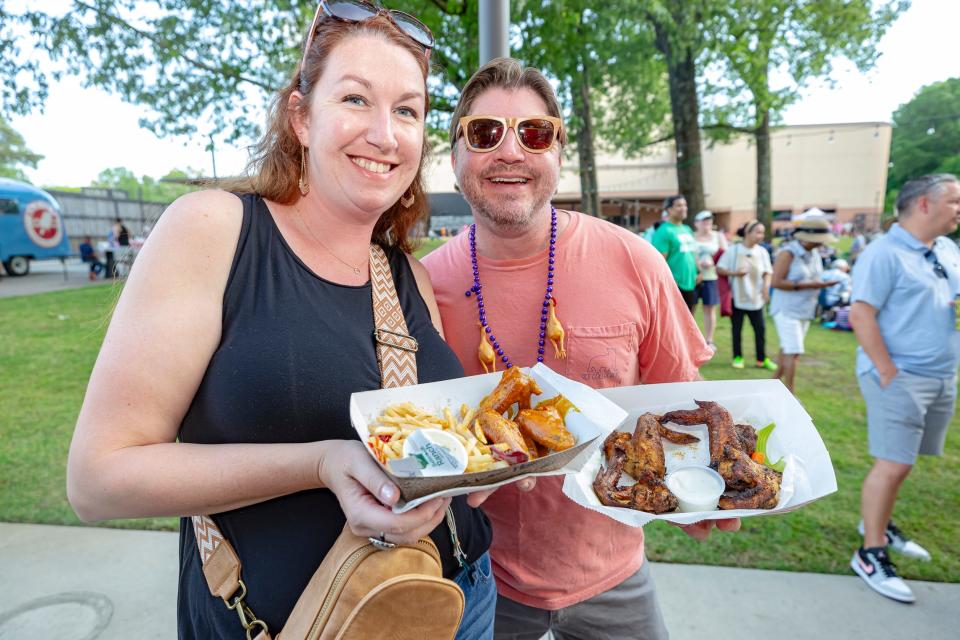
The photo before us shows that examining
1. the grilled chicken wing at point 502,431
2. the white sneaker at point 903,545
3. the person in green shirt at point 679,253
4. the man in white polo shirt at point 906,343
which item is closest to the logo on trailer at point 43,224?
the person in green shirt at point 679,253

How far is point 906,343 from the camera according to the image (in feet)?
11.2

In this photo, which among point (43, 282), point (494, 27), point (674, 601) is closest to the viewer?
point (494, 27)

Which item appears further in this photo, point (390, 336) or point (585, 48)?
point (585, 48)

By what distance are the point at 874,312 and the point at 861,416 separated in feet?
11.2

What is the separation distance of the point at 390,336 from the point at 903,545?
3.98 metres

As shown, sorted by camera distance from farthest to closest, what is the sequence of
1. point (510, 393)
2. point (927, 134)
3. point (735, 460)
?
1. point (927, 134)
2. point (735, 460)
3. point (510, 393)

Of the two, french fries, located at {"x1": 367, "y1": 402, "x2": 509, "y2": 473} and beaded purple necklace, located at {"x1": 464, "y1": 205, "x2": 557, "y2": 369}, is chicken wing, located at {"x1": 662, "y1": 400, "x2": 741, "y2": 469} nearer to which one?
beaded purple necklace, located at {"x1": 464, "y1": 205, "x2": 557, "y2": 369}

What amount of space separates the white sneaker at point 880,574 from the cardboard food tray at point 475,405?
3.00 metres

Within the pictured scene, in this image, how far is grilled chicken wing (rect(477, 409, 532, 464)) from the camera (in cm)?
126

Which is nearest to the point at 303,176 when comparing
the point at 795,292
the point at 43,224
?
the point at 795,292

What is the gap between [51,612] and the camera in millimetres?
3127

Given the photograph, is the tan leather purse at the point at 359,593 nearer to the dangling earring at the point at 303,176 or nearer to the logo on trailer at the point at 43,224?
the dangling earring at the point at 303,176

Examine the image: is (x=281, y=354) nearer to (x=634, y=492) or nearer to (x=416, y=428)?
(x=416, y=428)

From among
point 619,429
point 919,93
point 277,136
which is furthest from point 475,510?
point 919,93
